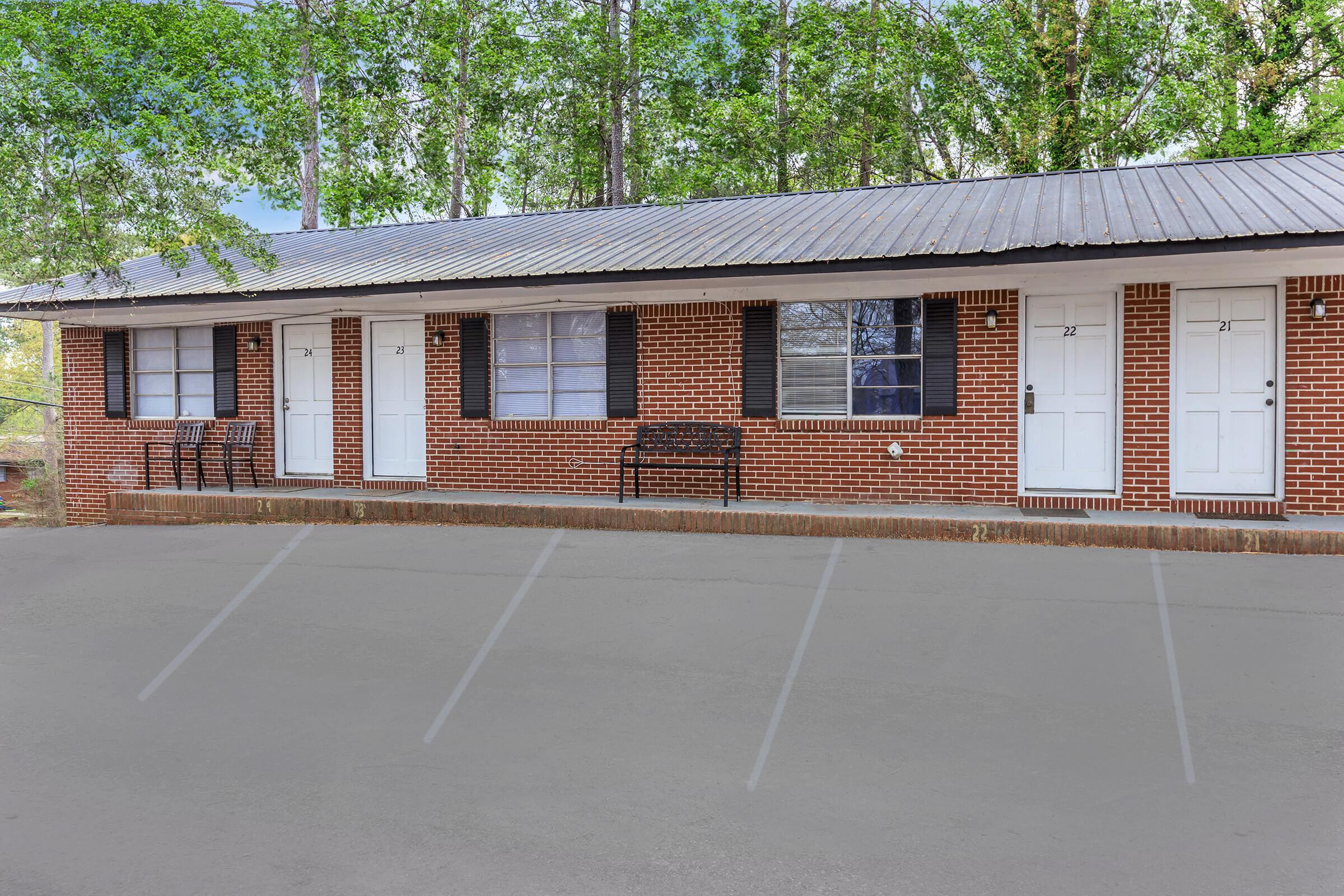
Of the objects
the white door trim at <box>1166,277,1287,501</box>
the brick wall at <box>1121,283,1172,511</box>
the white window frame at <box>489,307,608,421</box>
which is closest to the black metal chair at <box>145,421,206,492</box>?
the white window frame at <box>489,307,608,421</box>

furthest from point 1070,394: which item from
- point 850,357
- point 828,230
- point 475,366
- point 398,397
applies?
point 398,397

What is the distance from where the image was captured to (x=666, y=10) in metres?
22.4

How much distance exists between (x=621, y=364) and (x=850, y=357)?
2444mm

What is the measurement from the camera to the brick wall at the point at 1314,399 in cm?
833

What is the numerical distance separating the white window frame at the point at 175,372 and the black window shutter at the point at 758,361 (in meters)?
6.89

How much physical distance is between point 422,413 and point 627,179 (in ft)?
45.2

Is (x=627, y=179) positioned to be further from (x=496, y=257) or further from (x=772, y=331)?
(x=772, y=331)

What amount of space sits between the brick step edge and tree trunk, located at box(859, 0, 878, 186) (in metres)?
14.8

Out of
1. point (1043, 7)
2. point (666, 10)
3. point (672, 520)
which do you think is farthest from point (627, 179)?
point (672, 520)

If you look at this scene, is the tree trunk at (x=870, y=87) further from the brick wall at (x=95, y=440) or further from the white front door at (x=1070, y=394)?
the brick wall at (x=95, y=440)

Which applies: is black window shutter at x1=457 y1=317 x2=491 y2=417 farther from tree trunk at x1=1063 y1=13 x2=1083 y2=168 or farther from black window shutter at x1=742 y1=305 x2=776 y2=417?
tree trunk at x1=1063 y1=13 x2=1083 y2=168

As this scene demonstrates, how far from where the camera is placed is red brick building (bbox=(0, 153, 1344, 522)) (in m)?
8.43

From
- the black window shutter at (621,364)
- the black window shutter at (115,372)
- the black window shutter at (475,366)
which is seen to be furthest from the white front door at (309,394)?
the black window shutter at (621,364)

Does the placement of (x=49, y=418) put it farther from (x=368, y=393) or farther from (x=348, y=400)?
(x=368, y=393)
